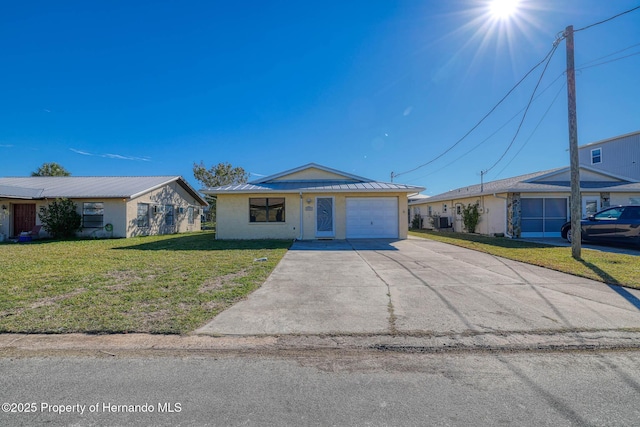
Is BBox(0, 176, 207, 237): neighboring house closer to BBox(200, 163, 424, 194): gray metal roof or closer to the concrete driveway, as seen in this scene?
BBox(200, 163, 424, 194): gray metal roof

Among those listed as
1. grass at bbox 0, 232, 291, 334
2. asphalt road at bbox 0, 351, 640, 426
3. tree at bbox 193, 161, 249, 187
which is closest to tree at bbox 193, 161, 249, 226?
tree at bbox 193, 161, 249, 187

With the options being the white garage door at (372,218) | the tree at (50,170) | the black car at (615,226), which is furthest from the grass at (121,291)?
the tree at (50,170)

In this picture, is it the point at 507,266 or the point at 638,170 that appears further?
the point at 638,170

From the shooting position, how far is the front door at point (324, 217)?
46.1 ft

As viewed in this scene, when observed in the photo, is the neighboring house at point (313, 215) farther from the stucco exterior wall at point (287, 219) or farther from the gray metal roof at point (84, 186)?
the gray metal roof at point (84, 186)

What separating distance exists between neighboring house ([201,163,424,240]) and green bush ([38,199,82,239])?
860 cm

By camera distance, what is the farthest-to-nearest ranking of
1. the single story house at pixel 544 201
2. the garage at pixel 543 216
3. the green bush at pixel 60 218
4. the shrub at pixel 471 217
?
the shrub at pixel 471 217 → the green bush at pixel 60 218 → the garage at pixel 543 216 → the single story house at pixel 544 201

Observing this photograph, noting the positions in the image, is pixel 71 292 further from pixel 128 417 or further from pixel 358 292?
pixel 358 292

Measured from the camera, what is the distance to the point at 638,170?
21.8m

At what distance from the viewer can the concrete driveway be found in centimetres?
368

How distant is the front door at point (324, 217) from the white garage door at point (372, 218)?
34.0 inches

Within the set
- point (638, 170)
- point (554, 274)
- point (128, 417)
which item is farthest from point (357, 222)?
point (638, 170)

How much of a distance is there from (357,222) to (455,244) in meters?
4.57

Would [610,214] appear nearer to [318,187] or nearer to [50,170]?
[318,187]
